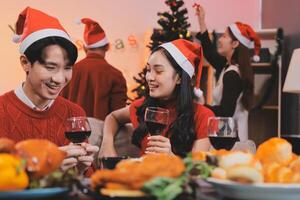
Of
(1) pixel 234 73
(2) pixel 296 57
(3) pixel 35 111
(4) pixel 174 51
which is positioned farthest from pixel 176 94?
(2) pixel 296 57

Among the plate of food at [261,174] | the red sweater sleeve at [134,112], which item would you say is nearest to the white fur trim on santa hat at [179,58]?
the red sweater sleeve at [134,112]

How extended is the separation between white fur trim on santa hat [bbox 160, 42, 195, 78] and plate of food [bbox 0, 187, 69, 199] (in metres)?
1.57

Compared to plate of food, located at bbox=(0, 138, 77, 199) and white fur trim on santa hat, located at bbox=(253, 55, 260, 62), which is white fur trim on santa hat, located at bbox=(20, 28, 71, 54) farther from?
white fur trim on santa hat, located at bbox=(253, 55, 260, 62)

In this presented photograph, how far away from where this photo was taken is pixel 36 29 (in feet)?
6.00

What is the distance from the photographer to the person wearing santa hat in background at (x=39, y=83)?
1755mm

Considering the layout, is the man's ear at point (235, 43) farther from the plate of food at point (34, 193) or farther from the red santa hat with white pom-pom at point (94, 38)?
the plate of food at point (34, 193)

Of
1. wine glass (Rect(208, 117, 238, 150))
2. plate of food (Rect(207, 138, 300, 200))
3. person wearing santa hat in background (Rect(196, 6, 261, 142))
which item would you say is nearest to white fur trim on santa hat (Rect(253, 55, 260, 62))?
person wearing santa hat in background (Rect(196, 6, 261, 142))

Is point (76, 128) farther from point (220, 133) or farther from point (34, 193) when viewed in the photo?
point (34, 193)

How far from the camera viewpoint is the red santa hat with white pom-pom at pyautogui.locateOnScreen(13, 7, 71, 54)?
71.1 inches

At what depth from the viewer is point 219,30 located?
5531 mm

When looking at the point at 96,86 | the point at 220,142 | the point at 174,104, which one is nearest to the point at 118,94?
the point at 96,86

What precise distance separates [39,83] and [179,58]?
0.80 m

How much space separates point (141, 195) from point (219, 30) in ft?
15.9

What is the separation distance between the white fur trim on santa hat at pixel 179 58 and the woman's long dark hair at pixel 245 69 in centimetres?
135
